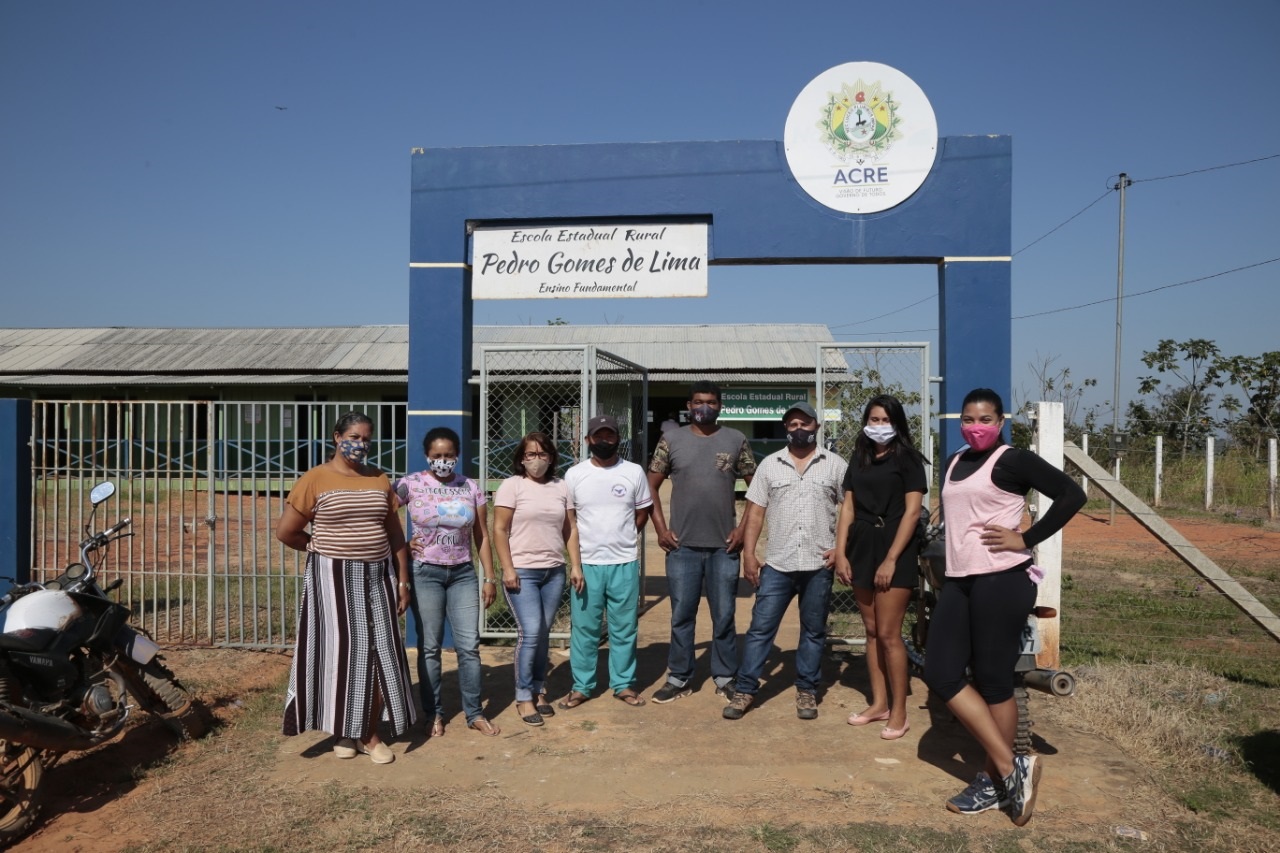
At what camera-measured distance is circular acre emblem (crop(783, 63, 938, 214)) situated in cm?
662

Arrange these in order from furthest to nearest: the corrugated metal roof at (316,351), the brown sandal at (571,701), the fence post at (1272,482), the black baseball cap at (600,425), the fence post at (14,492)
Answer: the corrugated metal roof at (316,351) < the fence post at (1272,482) < the fence post at (14,492) < the brown sandal at (571,701) < the black baseball cap at (600,425)

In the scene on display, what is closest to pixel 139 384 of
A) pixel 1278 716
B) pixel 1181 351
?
pixel 1278 716

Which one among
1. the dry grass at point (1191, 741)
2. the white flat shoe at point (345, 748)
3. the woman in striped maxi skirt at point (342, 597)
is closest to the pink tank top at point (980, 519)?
the dry grass at point (1191, 741)

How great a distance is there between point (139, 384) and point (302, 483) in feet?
65.2

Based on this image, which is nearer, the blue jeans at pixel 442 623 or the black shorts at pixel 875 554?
the black shorts at pixel 875 554

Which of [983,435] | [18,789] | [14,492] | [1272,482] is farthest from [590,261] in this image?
[1272,482]

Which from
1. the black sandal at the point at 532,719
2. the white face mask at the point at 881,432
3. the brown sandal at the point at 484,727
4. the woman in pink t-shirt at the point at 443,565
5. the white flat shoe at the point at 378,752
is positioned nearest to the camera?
the white flat shoe at the point at 378,752

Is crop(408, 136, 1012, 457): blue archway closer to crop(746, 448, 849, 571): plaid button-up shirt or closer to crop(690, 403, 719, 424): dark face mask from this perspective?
A: crop(746, 448, 849, 571): plaid button-up shirt

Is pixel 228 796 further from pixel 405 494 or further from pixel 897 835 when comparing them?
pixel 897 835

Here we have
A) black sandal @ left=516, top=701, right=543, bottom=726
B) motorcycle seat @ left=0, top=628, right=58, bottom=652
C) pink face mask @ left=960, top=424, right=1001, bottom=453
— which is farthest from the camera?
black sandal @ left=516, top=701, right=543, bottom=726

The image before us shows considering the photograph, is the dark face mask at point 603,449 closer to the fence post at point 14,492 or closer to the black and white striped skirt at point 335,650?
the black and white striped skirt at point 335,650

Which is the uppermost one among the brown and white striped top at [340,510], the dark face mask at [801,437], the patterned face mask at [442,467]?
the dark face mask at [801,437]

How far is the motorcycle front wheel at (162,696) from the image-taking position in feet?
16.0

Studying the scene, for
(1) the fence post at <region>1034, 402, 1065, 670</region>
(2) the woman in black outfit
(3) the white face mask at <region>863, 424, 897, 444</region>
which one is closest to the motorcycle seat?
(2) the woman in black outfit
